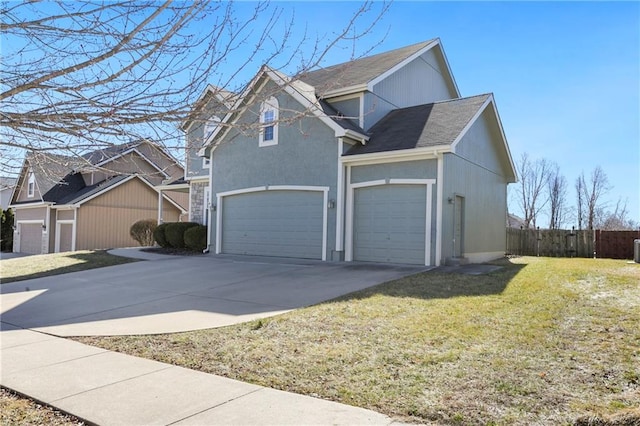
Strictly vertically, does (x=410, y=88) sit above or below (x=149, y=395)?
above

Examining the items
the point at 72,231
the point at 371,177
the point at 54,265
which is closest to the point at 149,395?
the point at 371,177

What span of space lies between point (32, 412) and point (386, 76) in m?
14.9

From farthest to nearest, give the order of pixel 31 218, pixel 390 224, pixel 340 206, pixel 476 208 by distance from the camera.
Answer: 1. pixel 31 218
2. pixel 476 208
3. pixel 340 206
4. pixel 390 224

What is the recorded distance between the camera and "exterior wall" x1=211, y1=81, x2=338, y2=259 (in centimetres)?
1464

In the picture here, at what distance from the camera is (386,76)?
16.3 m

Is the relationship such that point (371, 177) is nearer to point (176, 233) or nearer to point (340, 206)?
point (340, 206)

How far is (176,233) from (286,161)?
22.1 feet

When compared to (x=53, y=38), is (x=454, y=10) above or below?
above

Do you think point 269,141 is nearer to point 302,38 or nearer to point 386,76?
point 386,76

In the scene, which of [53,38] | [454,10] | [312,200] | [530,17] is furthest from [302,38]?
[312,200]

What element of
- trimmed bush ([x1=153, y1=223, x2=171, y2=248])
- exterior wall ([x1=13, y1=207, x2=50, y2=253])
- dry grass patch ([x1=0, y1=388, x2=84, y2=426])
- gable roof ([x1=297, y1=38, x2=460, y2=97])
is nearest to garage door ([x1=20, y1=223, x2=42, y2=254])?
exterior wall ([x1=13, y1=207, x2=50, y2=253])

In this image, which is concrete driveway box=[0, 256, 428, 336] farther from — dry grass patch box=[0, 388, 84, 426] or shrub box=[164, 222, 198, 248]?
shrub box=[164, 222, 198, 248]

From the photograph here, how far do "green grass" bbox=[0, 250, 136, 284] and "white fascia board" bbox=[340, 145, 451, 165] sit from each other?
346 inches

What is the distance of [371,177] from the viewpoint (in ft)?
46.2
